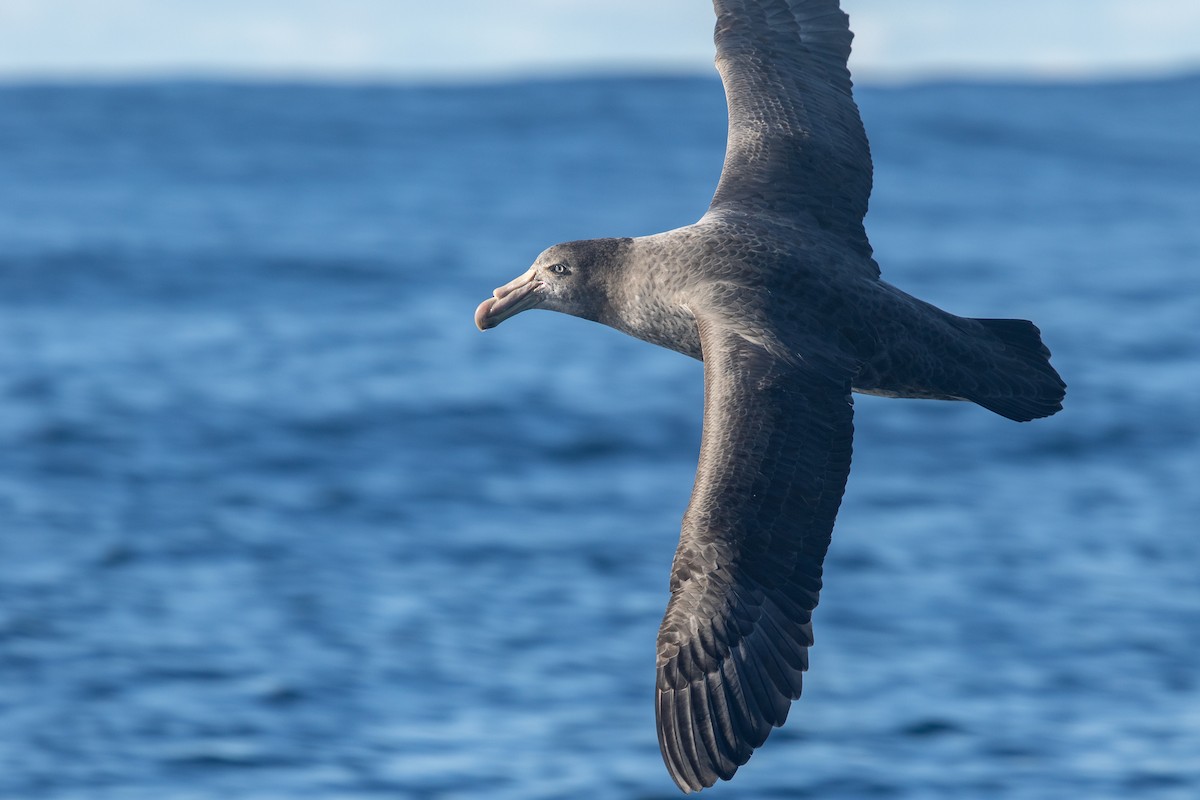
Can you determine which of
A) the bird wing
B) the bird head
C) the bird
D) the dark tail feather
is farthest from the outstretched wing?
the bird wing

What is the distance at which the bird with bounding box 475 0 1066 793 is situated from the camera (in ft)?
28.1

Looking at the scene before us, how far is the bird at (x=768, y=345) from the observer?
8.55 m

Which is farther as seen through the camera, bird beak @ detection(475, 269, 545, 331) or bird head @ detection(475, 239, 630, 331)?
bird beak @ detection(475, 269, 545, 331)

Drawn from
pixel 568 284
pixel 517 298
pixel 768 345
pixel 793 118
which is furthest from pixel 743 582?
pixel 793 118

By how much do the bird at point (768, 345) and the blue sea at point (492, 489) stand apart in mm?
26134

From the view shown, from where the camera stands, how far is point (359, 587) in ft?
175

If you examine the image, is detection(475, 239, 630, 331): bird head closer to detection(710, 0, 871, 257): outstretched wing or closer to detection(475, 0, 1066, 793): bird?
detection(475, 0, 1066, 793): bird

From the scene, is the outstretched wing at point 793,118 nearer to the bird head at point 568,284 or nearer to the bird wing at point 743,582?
the bird head at point 568,284

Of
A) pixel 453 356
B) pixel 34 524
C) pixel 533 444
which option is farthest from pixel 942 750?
pixel 453 356

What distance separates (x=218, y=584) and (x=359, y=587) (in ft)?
14.3

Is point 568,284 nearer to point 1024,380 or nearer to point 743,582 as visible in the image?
point 743,582

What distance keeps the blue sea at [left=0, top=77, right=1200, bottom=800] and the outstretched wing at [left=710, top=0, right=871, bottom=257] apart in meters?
26.0

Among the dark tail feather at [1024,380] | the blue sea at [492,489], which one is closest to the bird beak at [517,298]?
the dark tail feather at [1024,380]

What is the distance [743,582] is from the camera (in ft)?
28.1
